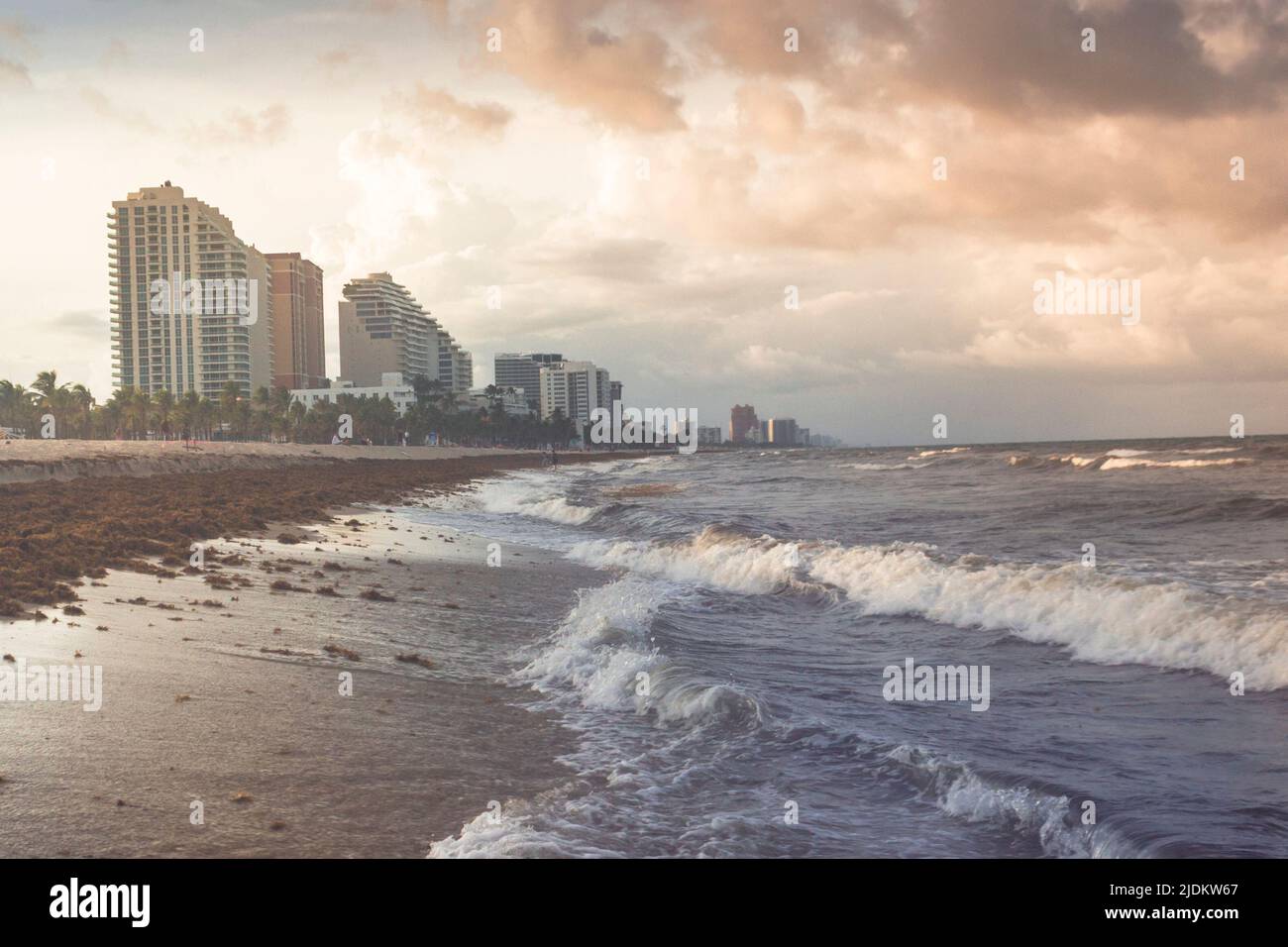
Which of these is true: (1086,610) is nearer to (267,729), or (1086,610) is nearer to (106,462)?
(267,729)

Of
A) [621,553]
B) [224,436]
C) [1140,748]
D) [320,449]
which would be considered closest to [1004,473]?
[621,553]

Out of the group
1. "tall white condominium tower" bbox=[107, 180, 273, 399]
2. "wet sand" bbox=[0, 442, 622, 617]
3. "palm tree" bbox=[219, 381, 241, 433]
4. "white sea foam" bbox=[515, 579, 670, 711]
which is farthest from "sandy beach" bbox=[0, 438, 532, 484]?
"tall white condominium tower" bbox=[107, 180, 273, 399]

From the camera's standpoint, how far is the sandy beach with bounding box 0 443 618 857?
17.9 feet

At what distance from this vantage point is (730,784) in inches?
268

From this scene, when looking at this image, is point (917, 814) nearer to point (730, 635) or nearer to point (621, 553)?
point (730, 635)

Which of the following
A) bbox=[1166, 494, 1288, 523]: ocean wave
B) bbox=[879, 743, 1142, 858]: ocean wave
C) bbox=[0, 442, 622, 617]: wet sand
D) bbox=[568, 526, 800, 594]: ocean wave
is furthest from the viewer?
bbox=[1166, 494, 1288, 523]: ocean wave

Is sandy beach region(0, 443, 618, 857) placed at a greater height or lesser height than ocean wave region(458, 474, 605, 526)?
lesser

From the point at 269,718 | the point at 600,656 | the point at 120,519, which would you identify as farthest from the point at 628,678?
the point at 120,519

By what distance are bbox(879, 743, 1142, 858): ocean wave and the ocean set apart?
0.07ft

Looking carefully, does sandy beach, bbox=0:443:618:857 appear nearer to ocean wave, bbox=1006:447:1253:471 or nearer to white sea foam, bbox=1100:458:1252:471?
white sea foam, bbox=1100:458:1252:471

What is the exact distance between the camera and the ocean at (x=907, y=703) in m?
6.04

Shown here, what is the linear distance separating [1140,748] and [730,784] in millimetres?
3832

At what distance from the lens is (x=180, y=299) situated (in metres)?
184

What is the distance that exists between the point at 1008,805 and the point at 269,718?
19.7 feet
